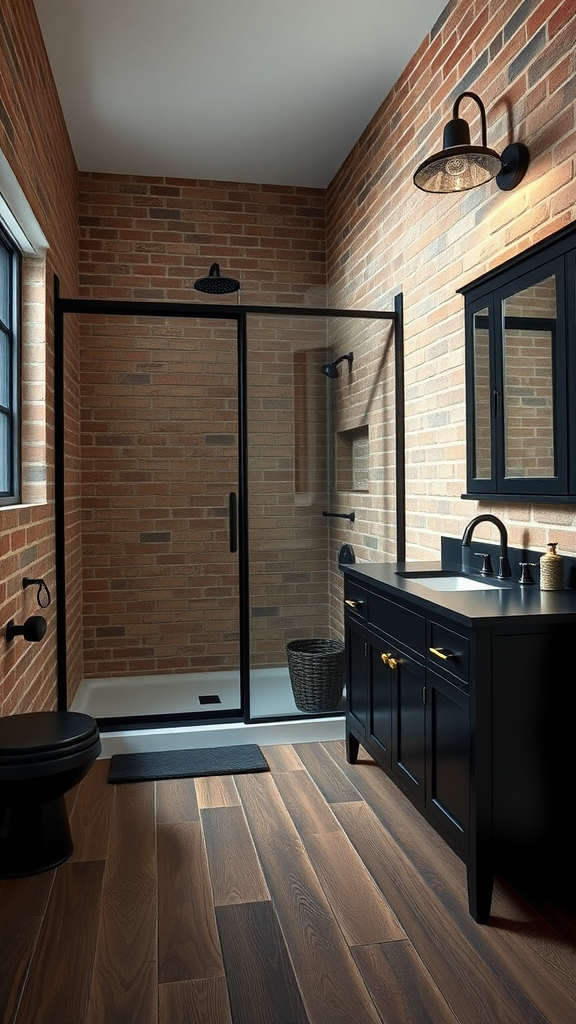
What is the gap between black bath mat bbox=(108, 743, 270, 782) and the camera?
313 cm

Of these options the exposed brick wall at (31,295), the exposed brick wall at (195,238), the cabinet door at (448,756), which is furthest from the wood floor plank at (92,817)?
the exposed brick wall at (195,238)

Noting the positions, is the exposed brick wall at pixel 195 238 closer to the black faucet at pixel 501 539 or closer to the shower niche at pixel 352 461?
the shower niche at pixel 352 461

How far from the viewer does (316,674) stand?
3613 millimetres

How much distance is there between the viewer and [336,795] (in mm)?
2883

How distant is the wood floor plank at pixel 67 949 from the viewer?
5.58 feet

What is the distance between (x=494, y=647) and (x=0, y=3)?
2.47 m

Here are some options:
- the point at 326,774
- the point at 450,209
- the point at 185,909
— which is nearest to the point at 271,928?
the point at 185,909

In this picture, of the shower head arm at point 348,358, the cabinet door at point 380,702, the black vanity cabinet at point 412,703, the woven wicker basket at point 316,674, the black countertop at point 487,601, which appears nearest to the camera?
the black countertop at point 487,601

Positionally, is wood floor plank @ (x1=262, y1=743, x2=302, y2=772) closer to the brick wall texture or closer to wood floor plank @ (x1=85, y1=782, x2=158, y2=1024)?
the brick wall texture

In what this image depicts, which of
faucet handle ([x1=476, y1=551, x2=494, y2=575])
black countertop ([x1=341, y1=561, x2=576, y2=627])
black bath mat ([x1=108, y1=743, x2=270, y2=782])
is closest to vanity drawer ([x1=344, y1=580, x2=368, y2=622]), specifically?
black countertop ([x1=341, y1=561, x2=576, y2=627])

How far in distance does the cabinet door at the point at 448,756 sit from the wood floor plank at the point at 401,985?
33cm

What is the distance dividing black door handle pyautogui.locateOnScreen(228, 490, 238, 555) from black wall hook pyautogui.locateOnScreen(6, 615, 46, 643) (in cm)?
124

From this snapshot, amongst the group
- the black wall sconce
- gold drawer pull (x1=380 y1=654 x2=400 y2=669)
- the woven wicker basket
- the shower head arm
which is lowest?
the woven wicker basket

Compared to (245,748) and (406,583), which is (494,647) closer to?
(406,583)
